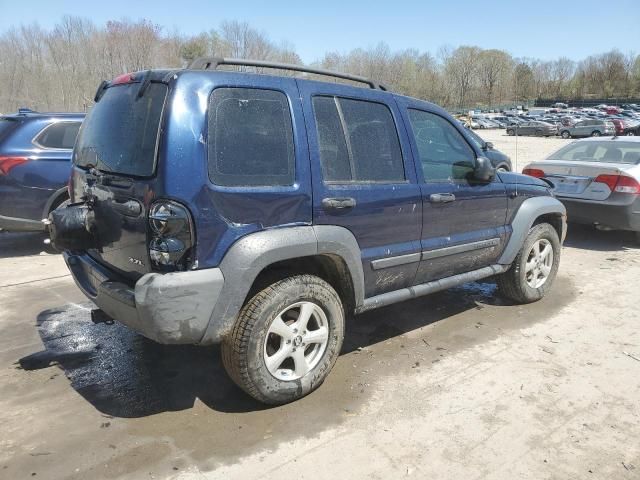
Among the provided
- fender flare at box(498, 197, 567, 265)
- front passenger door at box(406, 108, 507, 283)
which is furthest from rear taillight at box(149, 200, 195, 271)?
fender flare at box(498, 197, 567, 265)

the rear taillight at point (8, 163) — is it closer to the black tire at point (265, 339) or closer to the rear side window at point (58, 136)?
the rear side window at point (58, 136)

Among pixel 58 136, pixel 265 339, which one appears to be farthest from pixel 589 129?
pixel 265 339

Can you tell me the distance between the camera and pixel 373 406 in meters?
3.22

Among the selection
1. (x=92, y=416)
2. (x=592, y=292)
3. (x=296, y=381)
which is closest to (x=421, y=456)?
(x=296, y=381)

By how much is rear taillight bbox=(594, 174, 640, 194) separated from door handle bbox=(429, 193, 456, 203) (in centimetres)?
404

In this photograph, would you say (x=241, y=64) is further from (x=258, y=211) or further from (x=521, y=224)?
(x=521, y=224)

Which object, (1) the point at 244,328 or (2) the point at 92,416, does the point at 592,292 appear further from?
(2) the point at 92,416

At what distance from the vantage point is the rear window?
279cm

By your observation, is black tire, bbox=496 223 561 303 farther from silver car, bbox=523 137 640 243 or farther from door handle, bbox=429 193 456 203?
silver car, bbox=523 137 640 243

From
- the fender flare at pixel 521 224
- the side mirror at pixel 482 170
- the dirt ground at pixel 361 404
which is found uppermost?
the side mirror at pixel 482 170

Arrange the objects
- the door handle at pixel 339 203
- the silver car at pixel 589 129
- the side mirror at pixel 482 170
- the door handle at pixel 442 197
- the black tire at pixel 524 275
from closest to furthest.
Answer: the door handle at pixel 339 203 < the door handle at pixel 442 197 < the side mirror at pixel 482 170 < the black tire at pixel 524 275 < the silver car at pixel 589 129

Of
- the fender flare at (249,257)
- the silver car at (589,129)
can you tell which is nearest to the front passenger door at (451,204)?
the fender flare at (249,257)

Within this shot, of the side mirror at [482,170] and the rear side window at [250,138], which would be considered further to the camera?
the side mirror at [482,170]

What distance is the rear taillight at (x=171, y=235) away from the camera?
264 centimetres
